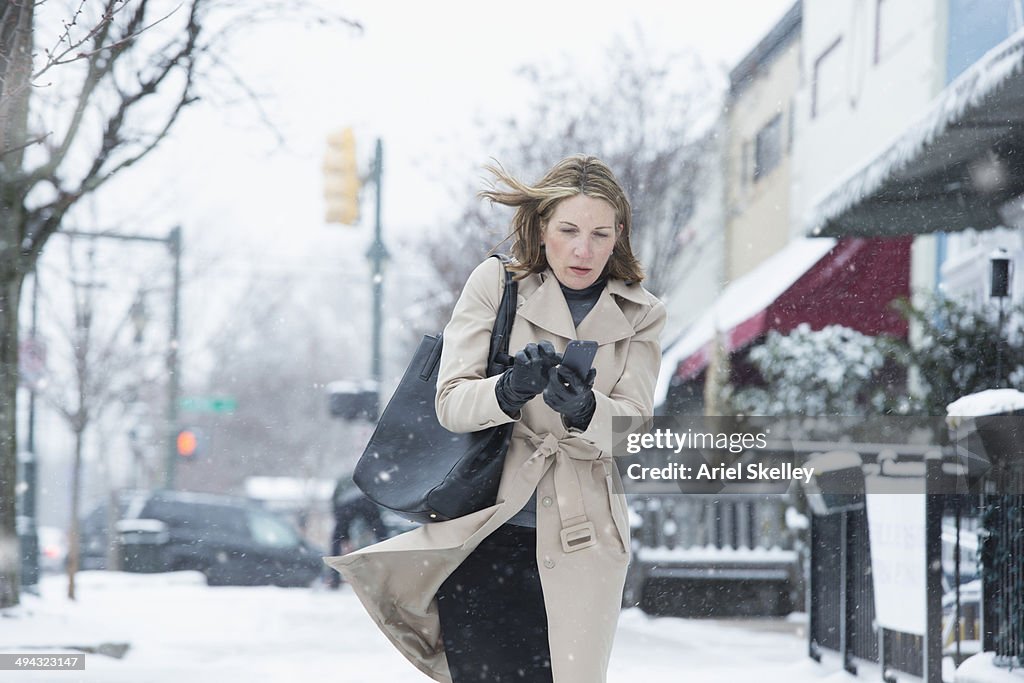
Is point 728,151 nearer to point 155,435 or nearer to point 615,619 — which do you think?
point 615,619

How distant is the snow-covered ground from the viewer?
6.48 m

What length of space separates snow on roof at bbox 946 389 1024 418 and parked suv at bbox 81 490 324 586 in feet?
38.5

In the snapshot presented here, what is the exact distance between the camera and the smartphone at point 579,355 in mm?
2479

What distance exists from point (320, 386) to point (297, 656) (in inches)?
1558

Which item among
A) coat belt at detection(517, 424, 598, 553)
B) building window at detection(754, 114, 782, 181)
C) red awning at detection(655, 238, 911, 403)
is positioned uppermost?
building window at detection(754, 114, 782, 181)

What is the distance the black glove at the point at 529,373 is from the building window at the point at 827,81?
35.1 feet

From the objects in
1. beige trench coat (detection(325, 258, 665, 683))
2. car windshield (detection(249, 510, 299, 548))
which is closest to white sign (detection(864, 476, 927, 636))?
beige trench coat (detection(325, 258, 665, 683))

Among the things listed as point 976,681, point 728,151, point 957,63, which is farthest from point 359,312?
point 976,681

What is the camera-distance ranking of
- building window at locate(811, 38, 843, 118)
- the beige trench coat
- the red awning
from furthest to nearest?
building window at locate(811, 38, 843, 118), the red awning, the beige trench coat

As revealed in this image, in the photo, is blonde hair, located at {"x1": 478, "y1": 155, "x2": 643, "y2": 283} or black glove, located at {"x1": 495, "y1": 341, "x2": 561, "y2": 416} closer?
black glove, located at {"x1": 495, "y1": 341, "x2": 561, "y2": 416}

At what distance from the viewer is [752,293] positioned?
39.4 ft

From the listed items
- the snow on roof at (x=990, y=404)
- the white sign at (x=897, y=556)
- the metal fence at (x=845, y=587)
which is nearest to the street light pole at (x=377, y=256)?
the metal fence at (x=845, y=587)

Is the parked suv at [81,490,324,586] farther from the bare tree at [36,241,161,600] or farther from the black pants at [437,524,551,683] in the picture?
the black pants at [437,524,551,683]

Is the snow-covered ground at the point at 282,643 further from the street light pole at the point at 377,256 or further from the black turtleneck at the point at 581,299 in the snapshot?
the street light pole at the point at 377,256
